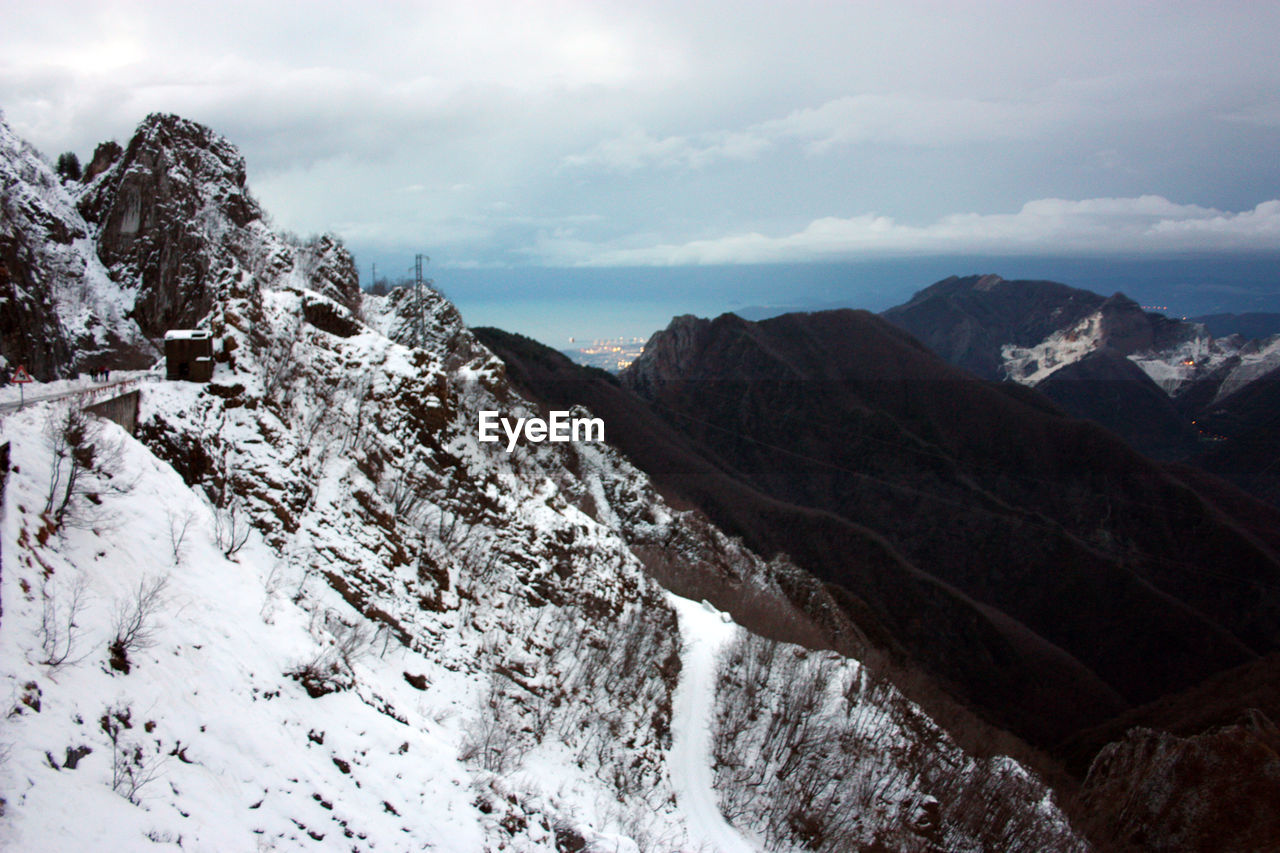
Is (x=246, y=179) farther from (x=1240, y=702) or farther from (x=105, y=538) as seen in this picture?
(x=1240, y=702)

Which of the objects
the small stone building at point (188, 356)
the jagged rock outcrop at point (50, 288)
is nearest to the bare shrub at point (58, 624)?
the small stone building at point (188, 356)

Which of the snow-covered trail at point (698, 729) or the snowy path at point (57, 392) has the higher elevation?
the snowy path at point (57, 392)

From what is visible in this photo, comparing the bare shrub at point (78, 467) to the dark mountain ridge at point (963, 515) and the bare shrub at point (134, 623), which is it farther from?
the dark mountain ridge at point (963, 515)

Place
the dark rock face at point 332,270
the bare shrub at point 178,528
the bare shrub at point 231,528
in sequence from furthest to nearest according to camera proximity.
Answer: the dark rock face at point 332,270 → the bare shrub at point 231,528 → the bare shrub at point 178,528

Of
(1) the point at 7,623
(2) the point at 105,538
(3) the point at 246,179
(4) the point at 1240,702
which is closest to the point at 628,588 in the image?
(2) the point at 105,538

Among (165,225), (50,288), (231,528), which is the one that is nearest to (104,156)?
(165,225)
